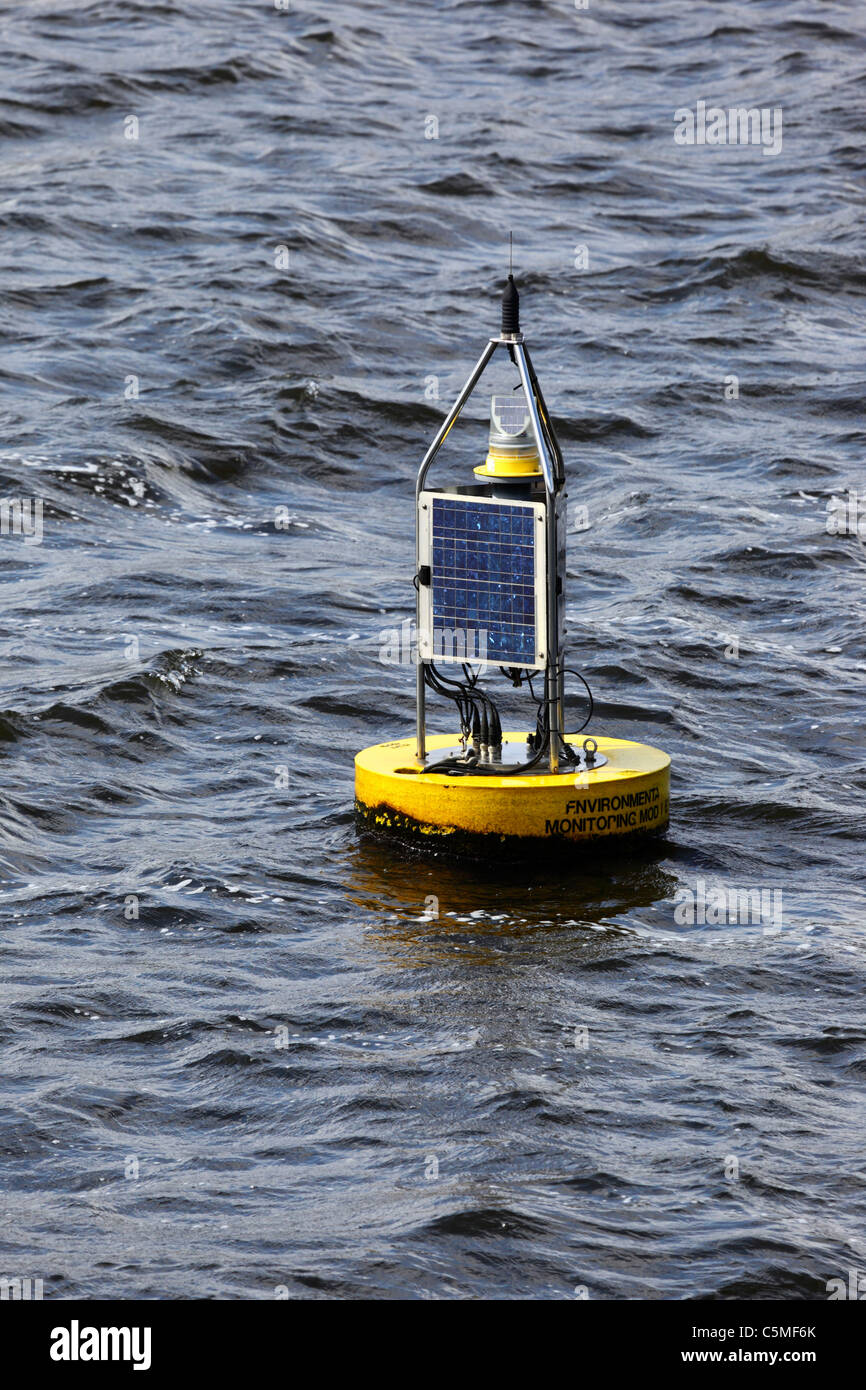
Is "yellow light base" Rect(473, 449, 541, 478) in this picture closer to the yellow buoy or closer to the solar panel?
the yellow buoy

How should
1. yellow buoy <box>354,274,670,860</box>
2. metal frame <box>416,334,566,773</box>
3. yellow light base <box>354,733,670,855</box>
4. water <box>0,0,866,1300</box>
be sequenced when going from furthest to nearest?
yellow light base <box>354,733,670,855</box> → yellow buoy <box>354,274,670,860</box> → metal frame <box>416,334,566,773</box> → water <box>0,0,866,1300</box>

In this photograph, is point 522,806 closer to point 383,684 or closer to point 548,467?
point 548,467

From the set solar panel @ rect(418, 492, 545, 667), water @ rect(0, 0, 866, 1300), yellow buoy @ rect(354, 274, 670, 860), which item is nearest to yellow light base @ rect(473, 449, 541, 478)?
yellow buoy @ rect(354, 274, 670, 860)

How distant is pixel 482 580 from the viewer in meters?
10.5

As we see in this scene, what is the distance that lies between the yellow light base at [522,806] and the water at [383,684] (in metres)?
0.20

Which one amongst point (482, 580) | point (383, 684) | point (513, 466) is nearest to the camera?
point (513, 466)

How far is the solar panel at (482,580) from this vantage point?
33.8ft

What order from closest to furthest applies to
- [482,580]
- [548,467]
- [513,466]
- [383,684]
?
[548,467], [513,466], [482,580], [383,684]

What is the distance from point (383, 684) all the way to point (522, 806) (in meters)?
3.55

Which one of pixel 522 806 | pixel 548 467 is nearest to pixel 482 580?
pixel 548 467

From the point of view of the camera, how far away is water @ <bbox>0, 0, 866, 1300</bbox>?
7812 mm

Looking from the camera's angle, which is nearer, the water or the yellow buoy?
the water

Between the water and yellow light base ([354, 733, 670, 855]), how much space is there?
0.65ft

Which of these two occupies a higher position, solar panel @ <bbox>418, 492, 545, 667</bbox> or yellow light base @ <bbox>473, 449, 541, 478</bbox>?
yellow light base @ <bbox>473, 449, 541, 478</bbox>
